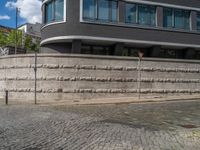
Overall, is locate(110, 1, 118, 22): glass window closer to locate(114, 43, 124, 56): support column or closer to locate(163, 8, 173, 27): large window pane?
locate(114, 43, 124, 56): support column

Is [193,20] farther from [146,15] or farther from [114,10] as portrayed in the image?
[114,10]

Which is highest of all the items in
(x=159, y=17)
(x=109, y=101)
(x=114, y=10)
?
(x=114, y=10)

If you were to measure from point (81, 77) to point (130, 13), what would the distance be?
8.99 meters

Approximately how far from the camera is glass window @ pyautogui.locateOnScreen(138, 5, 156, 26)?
A: 94.8 feet

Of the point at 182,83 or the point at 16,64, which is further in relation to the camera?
the point at 182,83

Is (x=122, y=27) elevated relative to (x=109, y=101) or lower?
elevated

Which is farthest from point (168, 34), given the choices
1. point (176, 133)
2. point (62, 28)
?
point (176, 133)

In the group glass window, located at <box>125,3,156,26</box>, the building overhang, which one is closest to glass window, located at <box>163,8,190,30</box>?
glass window, located at <box>125,3,156,26</box>

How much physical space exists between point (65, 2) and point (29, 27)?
246ft

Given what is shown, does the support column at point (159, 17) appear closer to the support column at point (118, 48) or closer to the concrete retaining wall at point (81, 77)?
Result: the support column at point (118, 48)

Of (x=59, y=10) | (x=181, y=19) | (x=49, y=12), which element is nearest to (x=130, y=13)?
(x=181, y=19)

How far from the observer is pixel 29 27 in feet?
323

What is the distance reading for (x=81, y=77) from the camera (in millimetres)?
22812

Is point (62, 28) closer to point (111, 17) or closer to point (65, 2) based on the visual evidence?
point (65, 2)
